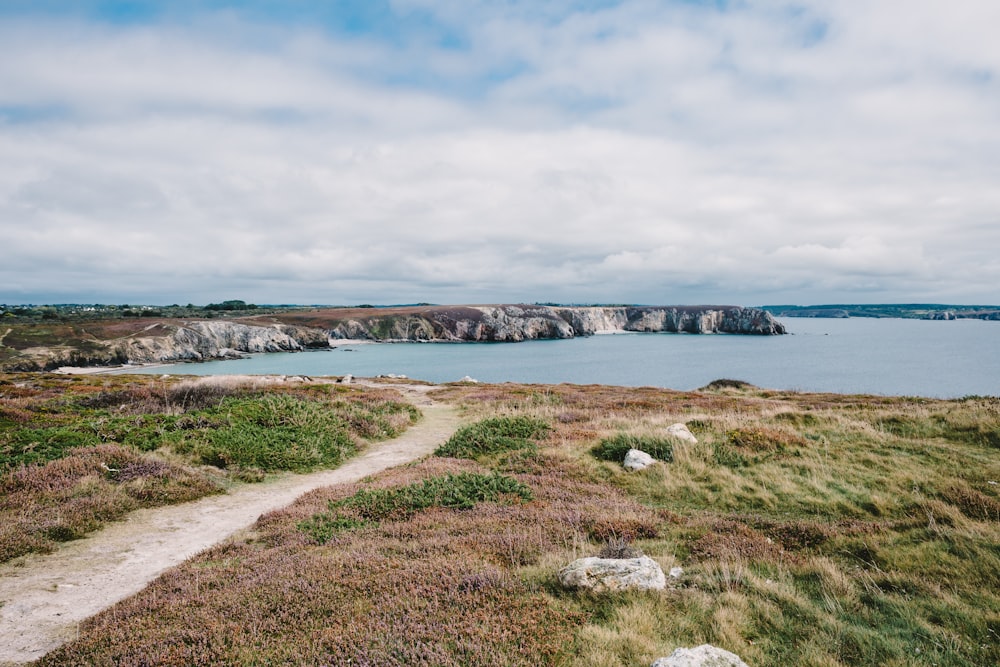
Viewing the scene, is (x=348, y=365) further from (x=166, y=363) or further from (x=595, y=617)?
(x=595, y=617)

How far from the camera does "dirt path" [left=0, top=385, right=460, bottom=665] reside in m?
6.54

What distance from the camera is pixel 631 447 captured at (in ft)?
49.1

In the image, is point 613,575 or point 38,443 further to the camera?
point 38,443

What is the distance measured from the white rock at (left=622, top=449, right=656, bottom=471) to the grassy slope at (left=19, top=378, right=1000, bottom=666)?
0.41 meters

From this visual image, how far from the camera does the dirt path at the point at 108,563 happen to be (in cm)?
654

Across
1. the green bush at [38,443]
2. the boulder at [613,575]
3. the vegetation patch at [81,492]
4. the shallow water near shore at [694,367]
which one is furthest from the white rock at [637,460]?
the shallow water near shore at [694,367]

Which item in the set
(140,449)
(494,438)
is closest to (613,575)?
(494,438)

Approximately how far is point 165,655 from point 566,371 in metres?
86.4

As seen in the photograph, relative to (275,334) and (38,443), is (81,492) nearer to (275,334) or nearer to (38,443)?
(38,443)

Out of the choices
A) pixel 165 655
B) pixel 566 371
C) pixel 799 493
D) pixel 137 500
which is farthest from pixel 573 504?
pixel 566 371

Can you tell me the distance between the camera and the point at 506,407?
28.5 meters

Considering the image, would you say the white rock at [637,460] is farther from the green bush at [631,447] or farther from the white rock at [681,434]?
the white rock at [681,434]

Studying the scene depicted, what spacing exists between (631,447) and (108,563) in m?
13.2

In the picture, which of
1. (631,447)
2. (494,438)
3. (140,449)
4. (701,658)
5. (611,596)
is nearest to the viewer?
(701,658)
